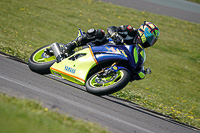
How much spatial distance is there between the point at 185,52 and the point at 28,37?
29.5ft

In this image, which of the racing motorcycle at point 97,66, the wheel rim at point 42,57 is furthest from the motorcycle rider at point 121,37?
the wheel rim at point 42,57

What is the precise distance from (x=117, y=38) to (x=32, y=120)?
3560mm

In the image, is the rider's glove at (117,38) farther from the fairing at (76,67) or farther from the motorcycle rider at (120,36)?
the fairing at (76,67)

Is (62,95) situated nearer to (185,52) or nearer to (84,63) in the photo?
(84,63)

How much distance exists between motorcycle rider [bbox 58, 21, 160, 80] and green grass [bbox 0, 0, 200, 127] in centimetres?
143

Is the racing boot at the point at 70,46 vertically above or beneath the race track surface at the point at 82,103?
above

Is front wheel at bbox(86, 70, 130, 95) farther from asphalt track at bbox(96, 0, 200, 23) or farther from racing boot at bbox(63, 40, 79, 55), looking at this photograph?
asphalt track at bbox(96, 0, 200, 23)

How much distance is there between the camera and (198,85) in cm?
1103

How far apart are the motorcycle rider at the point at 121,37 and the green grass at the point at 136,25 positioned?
143 centimetres

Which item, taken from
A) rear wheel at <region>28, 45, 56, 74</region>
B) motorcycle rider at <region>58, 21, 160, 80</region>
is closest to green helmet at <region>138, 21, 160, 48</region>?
motorcycle rider at <region>58, 21, 160, 80</region>

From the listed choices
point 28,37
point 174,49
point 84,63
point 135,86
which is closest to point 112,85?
point 84,63

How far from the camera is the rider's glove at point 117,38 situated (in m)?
6.18

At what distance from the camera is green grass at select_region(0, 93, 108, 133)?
2885 millimetres

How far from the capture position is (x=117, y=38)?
245 inches
